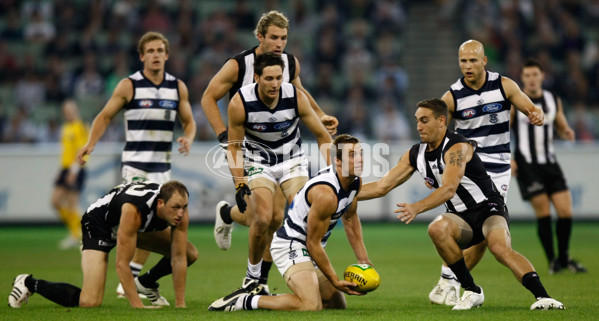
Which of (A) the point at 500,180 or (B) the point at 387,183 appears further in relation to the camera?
(A) the point at 500,180

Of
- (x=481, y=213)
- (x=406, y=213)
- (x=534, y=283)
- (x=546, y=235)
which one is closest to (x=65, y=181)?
(x=546, y=235)

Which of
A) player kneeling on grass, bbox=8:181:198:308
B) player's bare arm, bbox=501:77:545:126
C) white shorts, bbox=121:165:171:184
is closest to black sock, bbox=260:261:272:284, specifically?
player kneeling on grass, bbox=8:181:198:308

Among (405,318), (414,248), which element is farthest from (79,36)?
(405,318)

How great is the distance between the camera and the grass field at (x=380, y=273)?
6.72 m

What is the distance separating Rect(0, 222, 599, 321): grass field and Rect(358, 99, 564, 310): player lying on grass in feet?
0.91

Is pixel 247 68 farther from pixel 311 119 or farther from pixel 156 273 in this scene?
pixel 156 273

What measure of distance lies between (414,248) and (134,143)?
5940 mm

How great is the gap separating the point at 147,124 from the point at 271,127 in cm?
165

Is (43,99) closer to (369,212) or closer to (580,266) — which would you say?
(369,212)

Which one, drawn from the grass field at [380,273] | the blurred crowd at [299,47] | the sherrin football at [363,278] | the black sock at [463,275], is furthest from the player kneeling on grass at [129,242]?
the blurred crowd at [299,47]

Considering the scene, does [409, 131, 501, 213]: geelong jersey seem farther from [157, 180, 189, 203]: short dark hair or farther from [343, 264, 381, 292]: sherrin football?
[157, 180, 189, 203]: short dark hair

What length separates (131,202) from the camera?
24.1 ft

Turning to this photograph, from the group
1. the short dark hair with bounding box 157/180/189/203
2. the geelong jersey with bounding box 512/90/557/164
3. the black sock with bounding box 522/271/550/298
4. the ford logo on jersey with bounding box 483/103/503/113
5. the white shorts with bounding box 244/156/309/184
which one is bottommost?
the black sock with bounding box 522/271/550/298

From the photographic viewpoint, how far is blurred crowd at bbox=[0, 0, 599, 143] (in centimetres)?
1930
